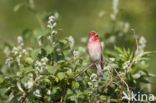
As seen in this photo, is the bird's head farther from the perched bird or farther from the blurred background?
the blurred background

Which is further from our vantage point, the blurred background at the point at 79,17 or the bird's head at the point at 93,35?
the blurred background at the point at 79,17

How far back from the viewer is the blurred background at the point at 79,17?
5.13 m

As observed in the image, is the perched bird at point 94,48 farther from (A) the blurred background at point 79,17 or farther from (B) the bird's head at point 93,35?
(A) the blurred background at point 79,17

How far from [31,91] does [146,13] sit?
402 centimetres

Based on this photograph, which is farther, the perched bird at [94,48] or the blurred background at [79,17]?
the blurred background at [79,17]

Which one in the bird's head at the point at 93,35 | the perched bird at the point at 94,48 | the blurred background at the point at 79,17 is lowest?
the perched bird at the point at 94,48

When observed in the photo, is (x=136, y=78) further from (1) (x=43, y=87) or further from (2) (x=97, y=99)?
(1) (x=43, y=87)

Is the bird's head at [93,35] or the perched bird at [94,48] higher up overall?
the bird's head at [93,35]

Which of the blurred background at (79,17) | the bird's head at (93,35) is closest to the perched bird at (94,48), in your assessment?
the bird's head at (93,35)

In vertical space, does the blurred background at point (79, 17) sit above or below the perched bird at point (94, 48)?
above

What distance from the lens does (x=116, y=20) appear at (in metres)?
3.44

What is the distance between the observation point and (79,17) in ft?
19.1

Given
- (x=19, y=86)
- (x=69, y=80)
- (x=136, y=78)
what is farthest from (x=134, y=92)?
(x=19, y=86)

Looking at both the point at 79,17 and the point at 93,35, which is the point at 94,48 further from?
the point at 79,17
